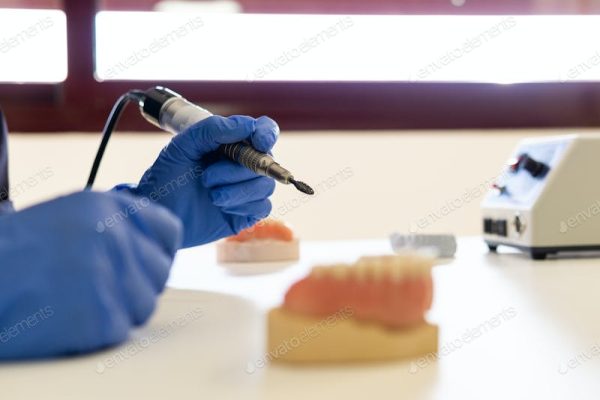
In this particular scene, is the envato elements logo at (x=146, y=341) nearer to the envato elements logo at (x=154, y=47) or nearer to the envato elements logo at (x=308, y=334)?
the envato elements logo at (x=308, y=334)

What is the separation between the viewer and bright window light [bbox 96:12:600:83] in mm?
2285

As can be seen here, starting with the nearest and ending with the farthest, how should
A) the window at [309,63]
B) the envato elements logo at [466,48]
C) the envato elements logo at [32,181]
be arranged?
the envato elements logo at [32,181] → the window at [309,63] → the envato elements logo at [466,48]

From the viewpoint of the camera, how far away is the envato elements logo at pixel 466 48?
2357 mm

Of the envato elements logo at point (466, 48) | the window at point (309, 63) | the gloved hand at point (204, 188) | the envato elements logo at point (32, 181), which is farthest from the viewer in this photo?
the envato elements logo at point (466, 48)

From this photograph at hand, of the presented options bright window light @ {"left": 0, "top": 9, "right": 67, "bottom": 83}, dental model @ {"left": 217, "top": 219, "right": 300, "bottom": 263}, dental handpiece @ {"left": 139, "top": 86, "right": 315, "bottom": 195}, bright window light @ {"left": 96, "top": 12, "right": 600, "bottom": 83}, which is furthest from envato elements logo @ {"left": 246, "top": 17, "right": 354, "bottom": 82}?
dental handpiece @ {"left": 139, "top": 86, "right": 315, "bottom": 195}

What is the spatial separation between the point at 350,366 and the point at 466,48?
1997 mm

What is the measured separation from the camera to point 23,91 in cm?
223

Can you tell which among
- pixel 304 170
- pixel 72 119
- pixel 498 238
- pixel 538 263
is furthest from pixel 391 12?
pixel 538 263

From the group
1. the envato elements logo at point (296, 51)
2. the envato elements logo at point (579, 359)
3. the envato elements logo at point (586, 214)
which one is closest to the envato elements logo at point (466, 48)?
the envato elements logo at point (296, 51)

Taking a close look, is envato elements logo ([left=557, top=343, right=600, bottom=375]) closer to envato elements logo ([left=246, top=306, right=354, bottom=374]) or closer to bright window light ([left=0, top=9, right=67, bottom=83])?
envato elements logo ([left=246, top=306, right=354, bottom=374])

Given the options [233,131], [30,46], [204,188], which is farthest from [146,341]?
[30,46]

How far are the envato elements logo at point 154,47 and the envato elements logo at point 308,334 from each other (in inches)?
72.1

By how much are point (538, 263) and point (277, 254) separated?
0.46m

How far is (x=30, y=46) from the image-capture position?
7.47ft
